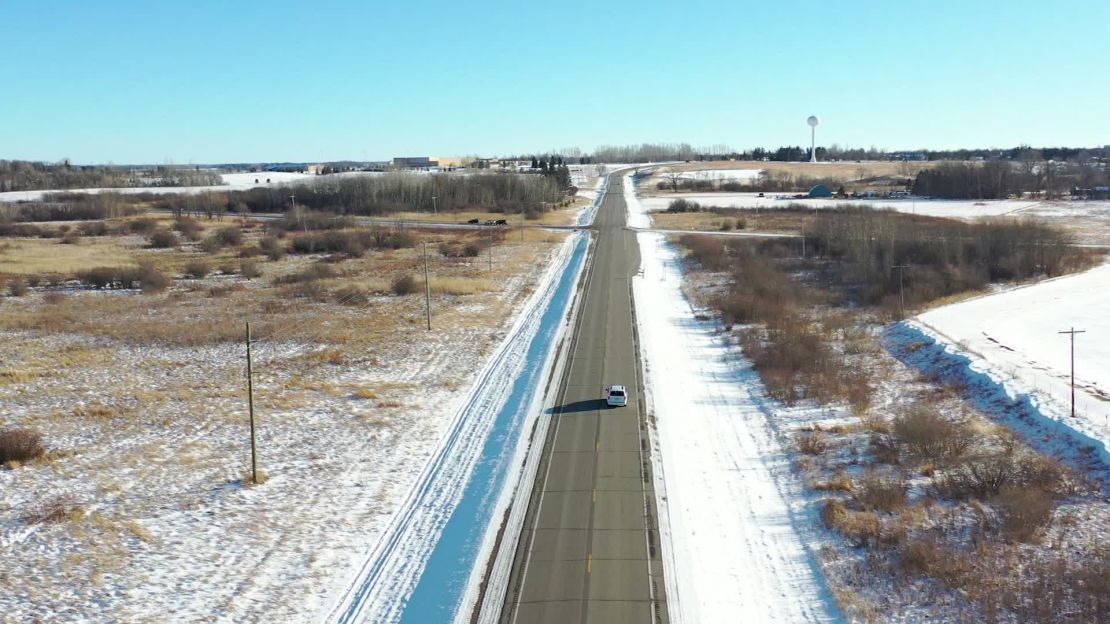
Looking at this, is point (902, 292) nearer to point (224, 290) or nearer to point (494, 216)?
point (224, 290)

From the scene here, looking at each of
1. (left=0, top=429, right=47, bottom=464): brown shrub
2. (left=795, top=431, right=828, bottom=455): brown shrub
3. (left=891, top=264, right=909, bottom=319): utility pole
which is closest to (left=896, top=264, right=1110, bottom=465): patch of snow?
(left=891, top=264, right=909, bottom=319): utility pole

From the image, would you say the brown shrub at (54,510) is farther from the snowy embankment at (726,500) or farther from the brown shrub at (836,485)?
the brown shrub at (836,485)

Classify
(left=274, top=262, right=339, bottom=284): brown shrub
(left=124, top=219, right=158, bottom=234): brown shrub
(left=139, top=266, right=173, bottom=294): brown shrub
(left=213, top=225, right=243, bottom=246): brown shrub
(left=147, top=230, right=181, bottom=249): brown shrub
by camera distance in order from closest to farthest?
(left=139, top=266, right=173, bottom=294): brown shrub → (left=274, top=262, right=339, bottom=284): brown shrub → (left=147, top=230, right=181, bottom=249): brown shrub → (left=213, top=225, right=243, bottom=246): brown shrub → (left=124, top=219, right=158, bottom=234): brown shrub

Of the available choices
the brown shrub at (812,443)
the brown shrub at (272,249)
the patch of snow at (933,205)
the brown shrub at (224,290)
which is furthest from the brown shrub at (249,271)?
the patch of snow at (933,205)

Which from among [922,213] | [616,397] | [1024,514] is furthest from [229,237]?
[1024,514]

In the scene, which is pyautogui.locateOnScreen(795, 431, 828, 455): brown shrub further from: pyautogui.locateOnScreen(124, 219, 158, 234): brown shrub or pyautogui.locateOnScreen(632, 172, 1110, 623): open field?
pyautogui.locateOnScreen(124, 219, 158, 234): brown shrub

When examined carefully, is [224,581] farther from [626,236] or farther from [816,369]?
[626,236]
